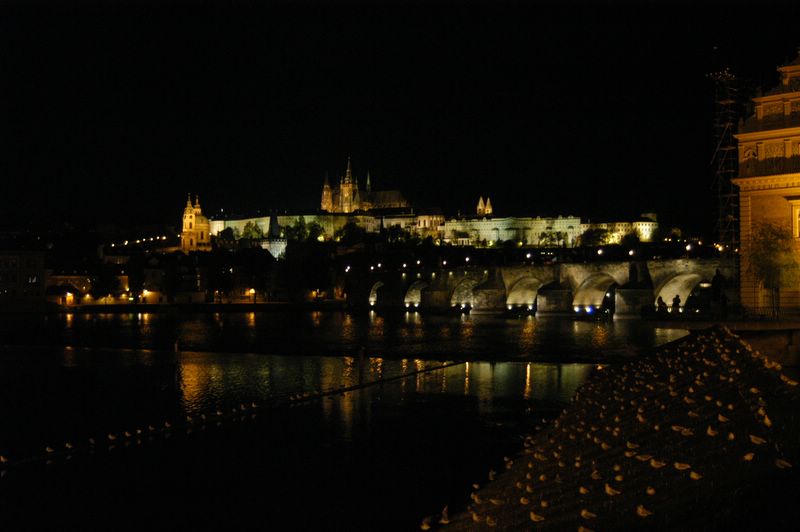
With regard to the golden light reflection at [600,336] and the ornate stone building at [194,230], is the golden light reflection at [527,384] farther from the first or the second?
the ornate stone building at [194,230]

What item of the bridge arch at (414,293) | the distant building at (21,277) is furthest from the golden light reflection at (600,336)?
the distant building at (21,277)

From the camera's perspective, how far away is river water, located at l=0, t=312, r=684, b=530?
31.0 ft

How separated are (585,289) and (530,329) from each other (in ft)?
44.7

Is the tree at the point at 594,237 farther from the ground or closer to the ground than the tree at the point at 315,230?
closer to the ground

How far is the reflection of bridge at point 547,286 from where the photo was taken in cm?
4266

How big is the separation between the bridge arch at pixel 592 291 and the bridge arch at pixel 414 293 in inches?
694

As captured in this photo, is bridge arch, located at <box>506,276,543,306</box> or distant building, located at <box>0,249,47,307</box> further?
distant building, located at <box>0,249,47,307</box>

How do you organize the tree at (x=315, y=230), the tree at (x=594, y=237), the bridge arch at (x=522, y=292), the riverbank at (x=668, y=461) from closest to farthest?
the riverbank at (x=668, y=461) → the bridge arch at (x=522, y=292) → the tree at (x=594, y=237) → the tree at (x=315, y=230)

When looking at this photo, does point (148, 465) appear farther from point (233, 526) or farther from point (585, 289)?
point (585, 289)

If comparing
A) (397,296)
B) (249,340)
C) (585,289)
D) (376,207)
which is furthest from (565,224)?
(249,340)

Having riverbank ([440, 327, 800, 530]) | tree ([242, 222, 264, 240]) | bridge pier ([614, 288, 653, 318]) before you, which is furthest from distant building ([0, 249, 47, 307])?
tree ([242, 222, 264, 240])

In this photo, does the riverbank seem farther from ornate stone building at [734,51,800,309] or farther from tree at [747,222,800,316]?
ornate stone building at [734,51,800,309]

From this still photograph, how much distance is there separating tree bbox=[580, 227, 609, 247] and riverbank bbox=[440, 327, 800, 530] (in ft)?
351

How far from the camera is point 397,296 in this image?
65.9m
